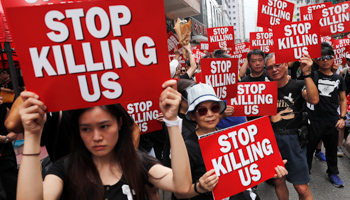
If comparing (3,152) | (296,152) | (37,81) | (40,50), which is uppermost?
(40,50)

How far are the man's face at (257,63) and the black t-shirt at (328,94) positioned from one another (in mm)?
886

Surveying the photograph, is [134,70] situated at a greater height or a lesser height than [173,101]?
greater

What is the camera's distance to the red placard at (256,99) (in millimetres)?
2998

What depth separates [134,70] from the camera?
A: 140 cm

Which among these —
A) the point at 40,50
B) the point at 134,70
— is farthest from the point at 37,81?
the point at 134,70

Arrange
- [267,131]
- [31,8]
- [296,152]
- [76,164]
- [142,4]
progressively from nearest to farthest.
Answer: [31,8] → [142,4] → [76,164] → [267,131] → [296,152]

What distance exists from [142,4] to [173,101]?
1.83 ft

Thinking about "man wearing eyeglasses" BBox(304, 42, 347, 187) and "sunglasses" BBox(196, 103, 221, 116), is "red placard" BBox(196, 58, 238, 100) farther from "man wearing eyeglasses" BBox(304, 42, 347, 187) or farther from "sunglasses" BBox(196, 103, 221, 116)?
"man wearing eyeglasses" BBox(304, 42, 347, 187)

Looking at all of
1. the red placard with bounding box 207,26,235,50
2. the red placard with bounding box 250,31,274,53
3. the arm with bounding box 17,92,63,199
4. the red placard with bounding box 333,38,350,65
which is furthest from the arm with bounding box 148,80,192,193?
the red placard with bounding box 207,26,235,50

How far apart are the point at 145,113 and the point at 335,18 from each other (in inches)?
194

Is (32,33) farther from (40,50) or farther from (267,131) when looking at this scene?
(267,131)

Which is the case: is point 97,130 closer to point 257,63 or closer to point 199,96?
point 199,96

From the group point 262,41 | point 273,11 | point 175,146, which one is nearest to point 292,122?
point 175,146

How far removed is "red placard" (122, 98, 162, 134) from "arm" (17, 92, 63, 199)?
1.87 metres
